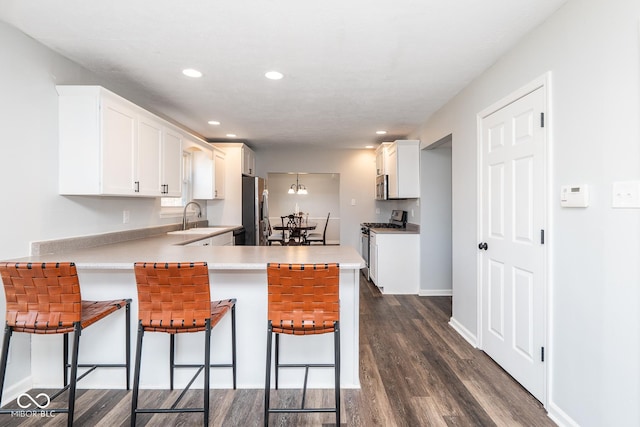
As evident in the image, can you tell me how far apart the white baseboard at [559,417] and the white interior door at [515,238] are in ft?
0.36

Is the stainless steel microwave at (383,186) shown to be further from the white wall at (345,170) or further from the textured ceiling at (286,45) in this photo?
the textured ceiling at (286,45)

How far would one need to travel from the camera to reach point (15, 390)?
7.30 feet

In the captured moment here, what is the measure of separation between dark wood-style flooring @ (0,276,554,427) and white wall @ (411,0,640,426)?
15.0 inches

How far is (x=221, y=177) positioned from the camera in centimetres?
537

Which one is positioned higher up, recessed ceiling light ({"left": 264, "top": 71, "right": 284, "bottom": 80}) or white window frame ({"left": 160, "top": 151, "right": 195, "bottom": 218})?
recessed ceiling light ({"left": 264, "top": 71, "right": 284, "bottom": 80})

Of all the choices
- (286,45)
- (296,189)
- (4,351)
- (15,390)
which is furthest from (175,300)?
(296,189)

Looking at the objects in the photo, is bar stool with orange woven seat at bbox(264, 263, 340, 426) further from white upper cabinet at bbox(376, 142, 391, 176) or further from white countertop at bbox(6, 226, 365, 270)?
white upper cabinet at bbox(376, 142, 391, 176)

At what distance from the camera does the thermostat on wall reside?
1794mm

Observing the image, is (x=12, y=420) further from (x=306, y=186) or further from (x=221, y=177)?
(x=306, y=186)

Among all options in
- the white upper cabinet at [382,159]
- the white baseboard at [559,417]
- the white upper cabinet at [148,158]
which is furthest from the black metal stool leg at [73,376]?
the white upper cabinet at [382,159]

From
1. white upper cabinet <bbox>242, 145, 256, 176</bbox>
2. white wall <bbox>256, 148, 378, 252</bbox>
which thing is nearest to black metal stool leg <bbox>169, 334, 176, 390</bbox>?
white upper cabinet <bbox>242, 145, 256, 176</bbox>

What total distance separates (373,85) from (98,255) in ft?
8.88

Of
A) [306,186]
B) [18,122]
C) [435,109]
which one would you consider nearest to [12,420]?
[18,122]

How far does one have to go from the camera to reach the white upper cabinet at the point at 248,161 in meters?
5.83
